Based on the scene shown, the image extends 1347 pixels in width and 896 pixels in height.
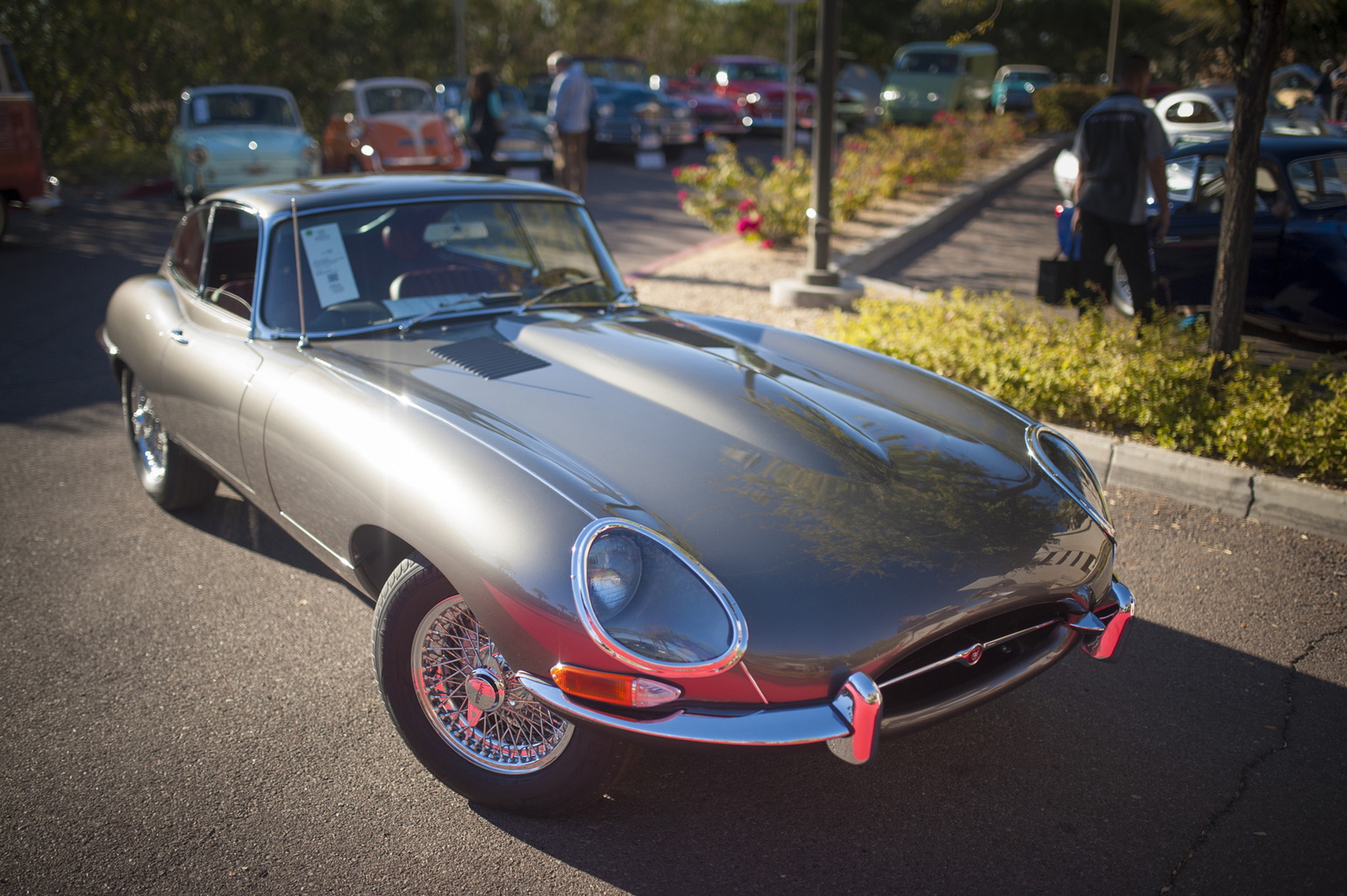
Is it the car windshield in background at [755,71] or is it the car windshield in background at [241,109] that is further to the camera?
the car windshield in background at [755,71]

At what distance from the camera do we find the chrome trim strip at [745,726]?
1.98 meters

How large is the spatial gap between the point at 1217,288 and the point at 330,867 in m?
4.76

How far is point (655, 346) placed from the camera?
324 centimetres

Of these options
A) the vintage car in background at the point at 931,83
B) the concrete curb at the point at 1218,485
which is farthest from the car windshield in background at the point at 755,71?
the concrete curb at the point at 1218,485

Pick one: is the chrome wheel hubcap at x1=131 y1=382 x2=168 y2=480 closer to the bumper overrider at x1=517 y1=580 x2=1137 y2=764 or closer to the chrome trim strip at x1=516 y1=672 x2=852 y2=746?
the bumper overrider at x1=517 y1=580 x2=1137 y2=764

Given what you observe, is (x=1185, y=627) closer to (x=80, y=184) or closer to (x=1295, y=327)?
(x=1295, y=327)

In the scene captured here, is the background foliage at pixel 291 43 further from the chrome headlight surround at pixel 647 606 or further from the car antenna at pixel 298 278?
the chrome headlight surround at pixel 647 606

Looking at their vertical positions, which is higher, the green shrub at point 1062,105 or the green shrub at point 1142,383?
the green shrub at point 1062,105

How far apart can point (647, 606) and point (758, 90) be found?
876 inches

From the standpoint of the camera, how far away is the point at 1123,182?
571 cm

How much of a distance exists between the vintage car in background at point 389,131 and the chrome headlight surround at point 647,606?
12.0 metres

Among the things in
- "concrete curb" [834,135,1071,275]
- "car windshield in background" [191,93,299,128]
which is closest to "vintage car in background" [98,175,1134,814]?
"concrete curb" [834,135,1071,275]

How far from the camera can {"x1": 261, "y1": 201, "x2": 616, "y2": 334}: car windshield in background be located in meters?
3.28

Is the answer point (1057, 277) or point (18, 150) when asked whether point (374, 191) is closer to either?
point (1057, 277)
